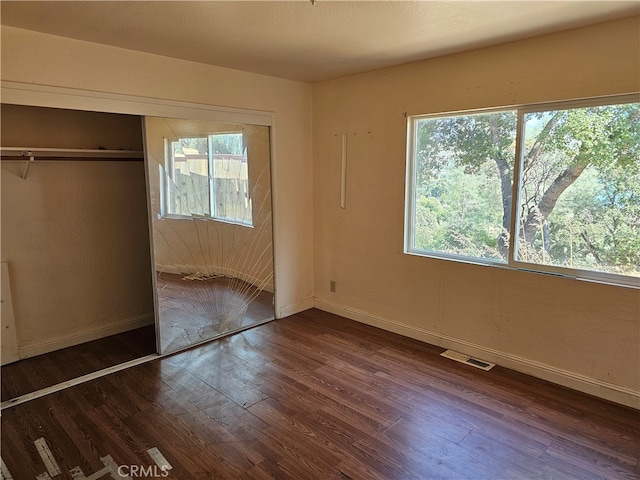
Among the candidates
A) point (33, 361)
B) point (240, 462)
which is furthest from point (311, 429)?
point (33, 361)

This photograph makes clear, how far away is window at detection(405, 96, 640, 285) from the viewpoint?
2605mm

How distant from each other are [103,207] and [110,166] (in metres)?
0.38

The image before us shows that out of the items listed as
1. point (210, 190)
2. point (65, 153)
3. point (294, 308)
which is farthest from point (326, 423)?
point (65, 153)

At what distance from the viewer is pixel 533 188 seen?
296 centimetres

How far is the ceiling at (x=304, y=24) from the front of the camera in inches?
86.7

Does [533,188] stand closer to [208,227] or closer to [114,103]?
[208,227]

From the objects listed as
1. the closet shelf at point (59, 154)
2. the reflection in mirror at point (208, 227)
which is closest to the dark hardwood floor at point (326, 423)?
the reflection in mirror at point (208, 227)

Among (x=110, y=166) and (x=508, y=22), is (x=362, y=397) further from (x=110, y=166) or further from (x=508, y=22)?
(x=110, y=166)

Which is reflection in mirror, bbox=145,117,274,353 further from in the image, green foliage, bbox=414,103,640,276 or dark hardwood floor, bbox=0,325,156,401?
green foliage, bbox=414,103,640,276

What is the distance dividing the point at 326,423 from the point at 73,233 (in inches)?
107

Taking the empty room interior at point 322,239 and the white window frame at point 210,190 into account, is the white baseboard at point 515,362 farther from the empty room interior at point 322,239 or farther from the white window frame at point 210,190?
the white window frame at point 210,190

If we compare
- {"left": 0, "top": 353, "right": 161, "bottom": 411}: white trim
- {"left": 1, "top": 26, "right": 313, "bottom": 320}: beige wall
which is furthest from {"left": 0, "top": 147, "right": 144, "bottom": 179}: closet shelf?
{"left": 0, "top": 353, "right": 161, "bottom": 411}: white trim

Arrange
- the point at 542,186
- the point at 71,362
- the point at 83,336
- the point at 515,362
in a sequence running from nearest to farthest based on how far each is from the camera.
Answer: the point at 542,186 → the point at 515,362 → the point at 71,362 → the point at 83,336

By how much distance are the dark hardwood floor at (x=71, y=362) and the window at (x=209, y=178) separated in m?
1.27
